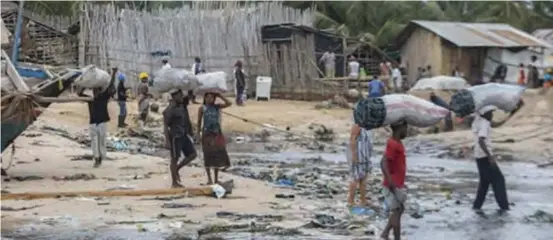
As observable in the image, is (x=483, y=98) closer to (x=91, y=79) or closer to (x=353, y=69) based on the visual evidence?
(x=91, y=79)

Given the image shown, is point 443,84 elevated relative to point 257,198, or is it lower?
elevated

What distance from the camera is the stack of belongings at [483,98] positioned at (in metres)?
12.4

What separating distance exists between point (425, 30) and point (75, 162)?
2345 centimetres

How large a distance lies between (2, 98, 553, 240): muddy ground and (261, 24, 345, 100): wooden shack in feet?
32.6

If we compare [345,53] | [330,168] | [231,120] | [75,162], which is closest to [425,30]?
[345,53]

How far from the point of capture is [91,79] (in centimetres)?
1523

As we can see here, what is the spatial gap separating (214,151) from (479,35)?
26.5 metres

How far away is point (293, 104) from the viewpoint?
32.0 metres

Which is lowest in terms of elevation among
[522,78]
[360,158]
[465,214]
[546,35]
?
[465,214]

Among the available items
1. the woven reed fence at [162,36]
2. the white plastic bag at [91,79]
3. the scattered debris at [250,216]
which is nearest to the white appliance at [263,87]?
the woven reed fence at [162,36]

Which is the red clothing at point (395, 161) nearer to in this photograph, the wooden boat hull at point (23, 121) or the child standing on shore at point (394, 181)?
the child standing on shore at point (394, 181)

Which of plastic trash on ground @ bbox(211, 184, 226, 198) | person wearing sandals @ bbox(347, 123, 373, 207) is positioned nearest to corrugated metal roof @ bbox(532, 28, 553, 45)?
person wearing sandals @ bbox(347, 123, 373, 207)

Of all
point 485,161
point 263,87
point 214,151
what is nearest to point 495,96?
point 485,161

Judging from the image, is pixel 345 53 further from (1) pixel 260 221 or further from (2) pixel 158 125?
(1) pixel 260 221
